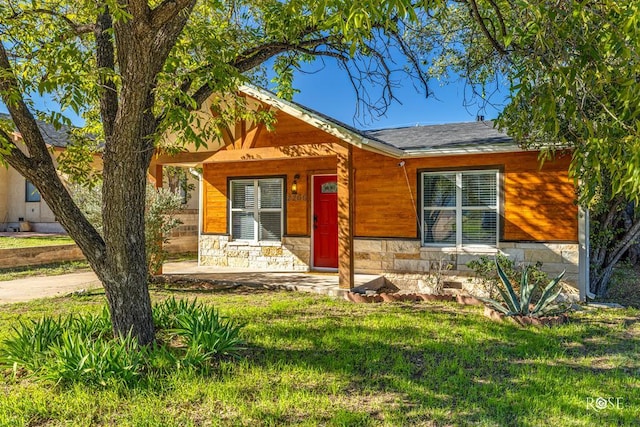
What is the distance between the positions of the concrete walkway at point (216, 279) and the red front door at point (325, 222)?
480mm

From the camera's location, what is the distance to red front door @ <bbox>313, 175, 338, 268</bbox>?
10.9 metres

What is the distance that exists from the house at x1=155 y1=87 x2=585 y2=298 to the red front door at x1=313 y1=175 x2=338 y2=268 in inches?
1.0

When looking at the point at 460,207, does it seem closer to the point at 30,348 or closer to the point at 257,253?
the point at 257,253

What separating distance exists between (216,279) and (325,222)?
9.85 feet

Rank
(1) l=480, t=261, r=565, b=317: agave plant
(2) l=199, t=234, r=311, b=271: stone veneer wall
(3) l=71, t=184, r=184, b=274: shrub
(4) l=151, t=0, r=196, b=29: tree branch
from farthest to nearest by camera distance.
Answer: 1. (2) l=199, t=234, r=311, b=271: stone veneer wall
2. (3) l=71, t=184, r=184, b=274: shrub
3. (1) l=480, t=261, r=565, b=317: agave plant
4. (4) l=151, t=0, r=196, b=29: tree branch

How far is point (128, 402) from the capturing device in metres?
3.80

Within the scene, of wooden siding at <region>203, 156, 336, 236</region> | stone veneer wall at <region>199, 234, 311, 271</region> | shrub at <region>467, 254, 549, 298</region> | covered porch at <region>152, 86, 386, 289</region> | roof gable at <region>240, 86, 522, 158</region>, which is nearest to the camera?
shrub at <region>467, 254, 549, 298</region>

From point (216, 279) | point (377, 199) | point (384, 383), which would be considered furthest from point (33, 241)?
point (384, 383)

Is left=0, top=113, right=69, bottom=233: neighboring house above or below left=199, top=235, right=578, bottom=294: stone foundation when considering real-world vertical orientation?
above

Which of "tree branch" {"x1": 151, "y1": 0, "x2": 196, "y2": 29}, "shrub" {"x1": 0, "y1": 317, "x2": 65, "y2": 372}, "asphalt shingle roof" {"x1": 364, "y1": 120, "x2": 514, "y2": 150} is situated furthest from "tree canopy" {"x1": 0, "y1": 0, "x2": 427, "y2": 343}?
"asphalt shingle roof" {"x1": 364, "y1": 120, "x2": 514, "y2": 150}

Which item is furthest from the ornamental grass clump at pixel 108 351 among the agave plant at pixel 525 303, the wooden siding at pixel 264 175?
the wooden siding at pixel 264 175

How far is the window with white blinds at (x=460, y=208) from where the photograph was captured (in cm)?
912

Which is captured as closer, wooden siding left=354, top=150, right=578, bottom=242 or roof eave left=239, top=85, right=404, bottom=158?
roof eave left=239, top=85, right=404, bottom=158

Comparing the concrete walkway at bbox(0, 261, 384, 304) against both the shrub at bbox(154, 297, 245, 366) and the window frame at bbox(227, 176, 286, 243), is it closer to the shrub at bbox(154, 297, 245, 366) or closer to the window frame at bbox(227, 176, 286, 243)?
the window frame at bbox(227, 176, 286, 243)
